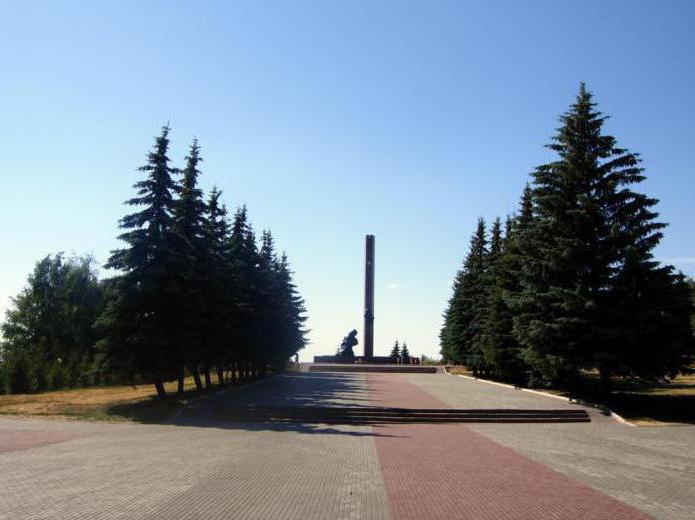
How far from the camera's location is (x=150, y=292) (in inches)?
837

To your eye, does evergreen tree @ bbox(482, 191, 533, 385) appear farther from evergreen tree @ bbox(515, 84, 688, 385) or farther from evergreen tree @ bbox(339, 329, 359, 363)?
evergreen tree @ bbox(339, 329, 359, 363)

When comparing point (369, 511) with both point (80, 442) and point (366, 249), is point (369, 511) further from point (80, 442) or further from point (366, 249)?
point (366, 249)

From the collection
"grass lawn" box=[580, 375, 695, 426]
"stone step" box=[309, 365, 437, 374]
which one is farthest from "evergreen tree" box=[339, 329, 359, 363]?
"grass lawn" box=[580, 375, 695, 426]

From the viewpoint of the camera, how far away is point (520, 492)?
30.2 feet

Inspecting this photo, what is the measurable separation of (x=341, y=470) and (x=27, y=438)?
9171 mm

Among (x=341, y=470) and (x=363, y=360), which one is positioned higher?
(x=363, y=360)

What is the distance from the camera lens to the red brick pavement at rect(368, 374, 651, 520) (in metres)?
7.95

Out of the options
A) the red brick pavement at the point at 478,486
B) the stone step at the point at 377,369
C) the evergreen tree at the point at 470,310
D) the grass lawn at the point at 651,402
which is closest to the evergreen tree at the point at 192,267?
the red brick pavement at the point at 478,486

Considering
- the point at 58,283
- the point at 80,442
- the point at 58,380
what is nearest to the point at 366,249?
the point at 58,283

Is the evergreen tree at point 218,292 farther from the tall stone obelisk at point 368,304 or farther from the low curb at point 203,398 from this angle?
the tall stone obelisk at point 368,304

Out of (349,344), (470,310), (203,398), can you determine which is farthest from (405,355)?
(203,398)

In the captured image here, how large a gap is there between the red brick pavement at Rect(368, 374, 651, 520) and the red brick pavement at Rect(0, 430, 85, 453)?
8375 millimetres

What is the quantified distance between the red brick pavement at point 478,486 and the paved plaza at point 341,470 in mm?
33

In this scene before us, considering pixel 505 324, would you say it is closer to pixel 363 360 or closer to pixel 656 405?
pixel 656 405
